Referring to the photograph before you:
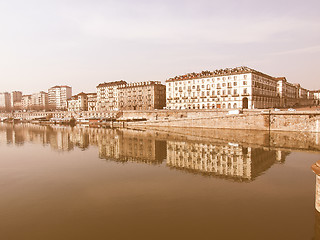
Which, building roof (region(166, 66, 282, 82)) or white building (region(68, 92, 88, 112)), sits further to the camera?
white building (region(68, 92, 88, 112))

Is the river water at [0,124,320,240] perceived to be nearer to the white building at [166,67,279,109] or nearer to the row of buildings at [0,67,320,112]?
the white building at [166,67,279,109]

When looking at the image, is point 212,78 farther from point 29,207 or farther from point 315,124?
point 29,207

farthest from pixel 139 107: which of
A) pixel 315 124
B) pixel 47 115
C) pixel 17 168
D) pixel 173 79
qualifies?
pixel 17 168

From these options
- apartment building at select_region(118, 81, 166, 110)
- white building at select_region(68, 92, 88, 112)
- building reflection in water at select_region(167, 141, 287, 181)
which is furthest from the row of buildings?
building reflection in water at select_region(167, 141, 287, 181)

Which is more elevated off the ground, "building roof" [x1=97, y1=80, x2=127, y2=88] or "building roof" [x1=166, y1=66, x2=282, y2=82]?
"building roof" [x1=97, y1=80, x2=127, y2=88]

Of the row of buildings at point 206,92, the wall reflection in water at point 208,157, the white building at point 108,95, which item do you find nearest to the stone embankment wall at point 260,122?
the wall reflection in water at point 208,157

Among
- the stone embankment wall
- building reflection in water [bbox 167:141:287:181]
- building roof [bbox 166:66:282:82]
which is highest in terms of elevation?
building roof [bbox 166:66:282:82]

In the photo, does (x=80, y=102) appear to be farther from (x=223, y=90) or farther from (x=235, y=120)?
(x=235, y=120)

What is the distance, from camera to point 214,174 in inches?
1028

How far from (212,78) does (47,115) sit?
112 metres

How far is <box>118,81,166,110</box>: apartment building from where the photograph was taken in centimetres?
12669

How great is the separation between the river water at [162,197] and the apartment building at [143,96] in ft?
301

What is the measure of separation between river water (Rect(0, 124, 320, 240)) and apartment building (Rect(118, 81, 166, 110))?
91.8 metres

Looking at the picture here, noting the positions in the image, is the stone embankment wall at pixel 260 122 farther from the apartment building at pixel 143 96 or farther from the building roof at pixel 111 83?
the building roof at pixel 111 83
